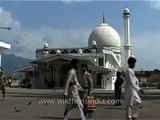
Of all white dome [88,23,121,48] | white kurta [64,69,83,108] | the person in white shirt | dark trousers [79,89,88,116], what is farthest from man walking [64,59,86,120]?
white dome [88,23,121,48]

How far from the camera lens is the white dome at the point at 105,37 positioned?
253 feet

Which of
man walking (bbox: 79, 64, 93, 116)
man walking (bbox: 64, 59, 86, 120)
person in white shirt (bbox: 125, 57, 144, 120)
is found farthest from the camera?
man walking (bbox: 79, 64, 93, 116)

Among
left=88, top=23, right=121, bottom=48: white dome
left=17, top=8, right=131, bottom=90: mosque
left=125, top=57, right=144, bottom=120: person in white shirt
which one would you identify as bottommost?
left=125, top=57, right=144, bottom=120: person in white shirt

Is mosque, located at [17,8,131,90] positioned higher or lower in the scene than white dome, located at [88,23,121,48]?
lower

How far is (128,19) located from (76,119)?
75.1 meters

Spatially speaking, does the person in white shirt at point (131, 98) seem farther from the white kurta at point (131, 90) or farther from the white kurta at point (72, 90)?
the white kurta at point (72, 90)

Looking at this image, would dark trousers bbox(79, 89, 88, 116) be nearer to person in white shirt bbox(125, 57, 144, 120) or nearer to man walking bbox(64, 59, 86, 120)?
man walking bbox(64, 59, 86, 120)

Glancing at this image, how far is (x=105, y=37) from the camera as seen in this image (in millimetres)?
77500

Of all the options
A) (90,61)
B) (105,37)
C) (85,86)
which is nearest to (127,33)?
(105,37)

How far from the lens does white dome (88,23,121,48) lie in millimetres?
77125

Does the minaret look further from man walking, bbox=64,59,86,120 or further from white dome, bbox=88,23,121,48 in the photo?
man walking, bbox=64,59,86,120

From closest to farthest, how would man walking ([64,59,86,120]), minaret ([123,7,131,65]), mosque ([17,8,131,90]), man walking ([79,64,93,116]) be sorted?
1. man walking ([64,59,86,120])
2. man walking ([79,64,93,116])
3. mosque ([17,8,131,90])
4. minaret ([123,7,131,65])

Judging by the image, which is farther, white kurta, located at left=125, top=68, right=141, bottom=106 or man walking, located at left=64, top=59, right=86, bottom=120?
man walking, located at left=64, top=59, right=86, bottom=120

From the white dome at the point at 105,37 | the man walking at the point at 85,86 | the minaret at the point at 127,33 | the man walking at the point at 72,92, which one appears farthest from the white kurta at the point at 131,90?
the minaret at the point at 127,33
